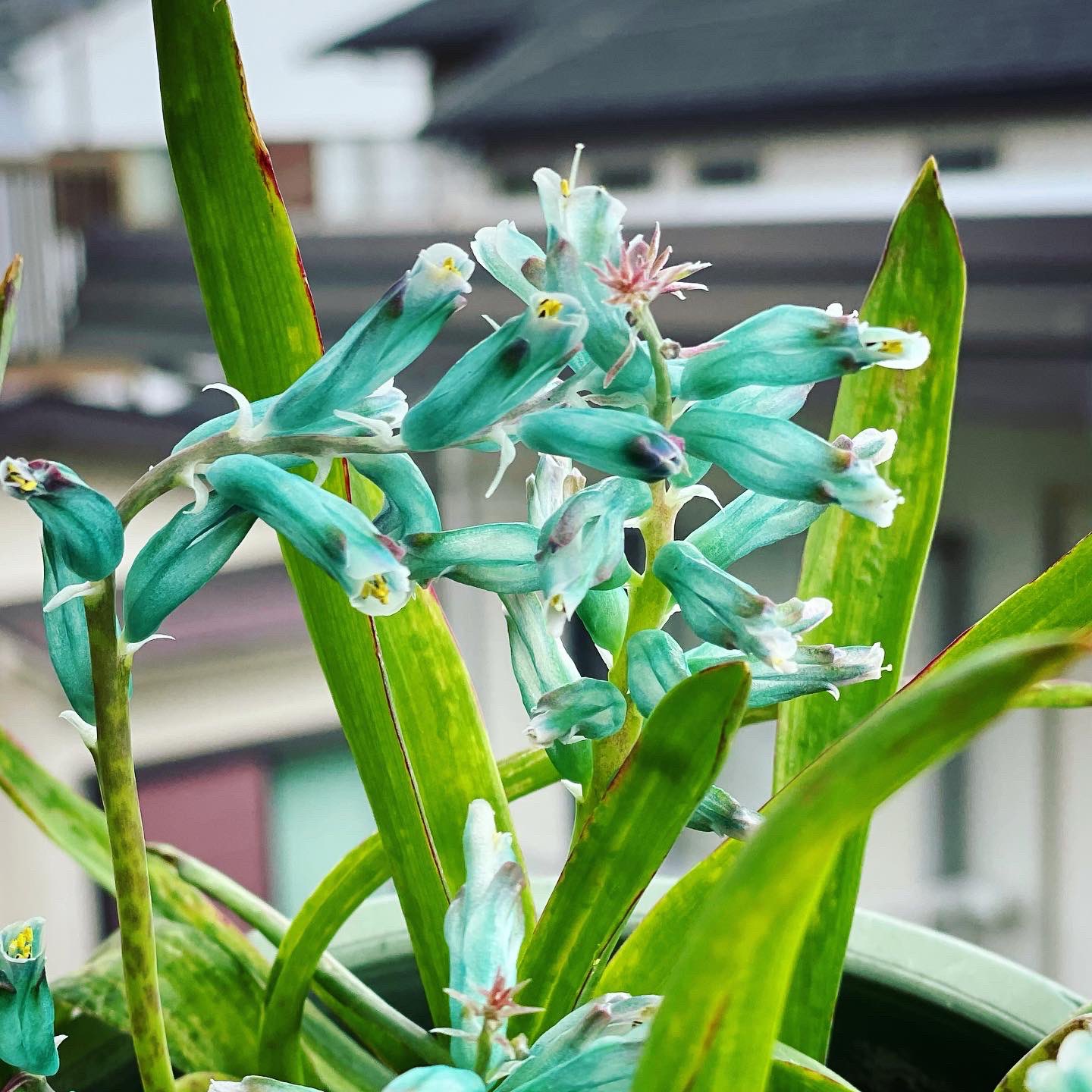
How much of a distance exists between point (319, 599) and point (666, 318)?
115cm

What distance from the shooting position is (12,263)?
0.26 meters

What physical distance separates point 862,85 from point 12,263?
1484 millimetres

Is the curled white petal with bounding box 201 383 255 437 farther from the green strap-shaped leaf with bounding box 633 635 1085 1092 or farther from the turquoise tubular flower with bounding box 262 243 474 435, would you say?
the green strap-shaped leaf with bounding box 633 635 1085 1092

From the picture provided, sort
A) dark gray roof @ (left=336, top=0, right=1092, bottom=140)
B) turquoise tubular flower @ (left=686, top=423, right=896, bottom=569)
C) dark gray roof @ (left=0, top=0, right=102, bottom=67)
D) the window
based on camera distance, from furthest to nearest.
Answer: dark gray roof @ (left=0, top=0, right=102, bottom=67), the window, dark gray roof @ (left=336, top=0, right=1092, bottom=140), turquoise tubular flower @ (left=686, top=423, right=896, bottom=569)

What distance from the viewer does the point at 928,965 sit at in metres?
0.39

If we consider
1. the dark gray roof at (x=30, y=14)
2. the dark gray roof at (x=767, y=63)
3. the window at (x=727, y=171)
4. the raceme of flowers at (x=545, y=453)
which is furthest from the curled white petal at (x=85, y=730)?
the dark gray roof at (x=30, y=14)

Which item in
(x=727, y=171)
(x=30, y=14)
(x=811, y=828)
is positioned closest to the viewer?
(x=811, y=828)

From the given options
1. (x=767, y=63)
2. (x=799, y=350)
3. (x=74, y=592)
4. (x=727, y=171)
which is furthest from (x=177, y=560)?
(x=727, y=171)

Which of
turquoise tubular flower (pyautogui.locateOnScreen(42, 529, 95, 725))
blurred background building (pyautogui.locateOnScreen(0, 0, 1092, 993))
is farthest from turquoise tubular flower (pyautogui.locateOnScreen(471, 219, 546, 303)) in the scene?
blurred background building (pyautogui.locateOnScreen(0, 0, 1092, 993))

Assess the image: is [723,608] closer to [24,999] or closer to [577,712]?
[577,712]

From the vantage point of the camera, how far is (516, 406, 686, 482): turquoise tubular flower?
202 mm

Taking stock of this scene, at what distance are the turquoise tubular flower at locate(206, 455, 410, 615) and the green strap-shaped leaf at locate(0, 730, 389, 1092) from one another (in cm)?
17

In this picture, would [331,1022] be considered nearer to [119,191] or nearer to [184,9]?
[184,9]

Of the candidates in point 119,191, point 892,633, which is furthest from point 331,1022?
point 119,191
